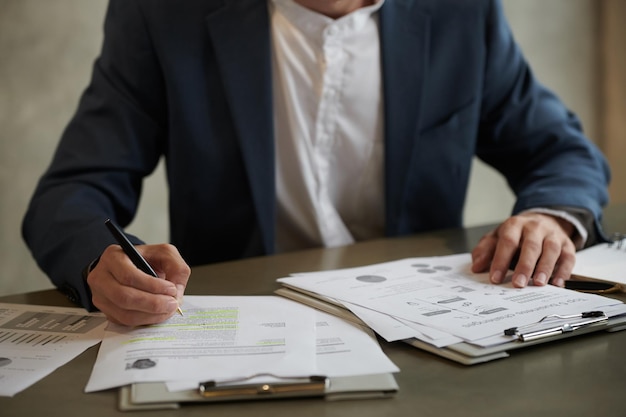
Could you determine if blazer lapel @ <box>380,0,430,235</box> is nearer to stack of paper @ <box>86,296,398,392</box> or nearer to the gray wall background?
stack of paper @ <box>86,296,398,392</box>

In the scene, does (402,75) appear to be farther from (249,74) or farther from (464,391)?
(464,391)

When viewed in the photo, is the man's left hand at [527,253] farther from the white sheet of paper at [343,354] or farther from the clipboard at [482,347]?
the white sheet of paper at [343,354]

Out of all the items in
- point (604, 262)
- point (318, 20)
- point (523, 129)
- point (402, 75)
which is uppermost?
point (318, 20)

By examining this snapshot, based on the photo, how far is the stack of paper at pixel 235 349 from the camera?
29.6 inches

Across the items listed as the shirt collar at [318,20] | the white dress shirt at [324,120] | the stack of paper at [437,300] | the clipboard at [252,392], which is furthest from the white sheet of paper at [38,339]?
the shirt collar at [318,20]

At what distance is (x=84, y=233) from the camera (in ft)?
3.66

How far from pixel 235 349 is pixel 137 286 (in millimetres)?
161

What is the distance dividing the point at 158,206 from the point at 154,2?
1099 millimetres

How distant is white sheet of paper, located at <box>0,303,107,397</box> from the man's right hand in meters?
0.04

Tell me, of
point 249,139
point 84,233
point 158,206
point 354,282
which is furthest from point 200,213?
point 158,206

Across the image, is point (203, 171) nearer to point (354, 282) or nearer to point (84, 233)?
point (84, 233)

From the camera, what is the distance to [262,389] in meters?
0.72

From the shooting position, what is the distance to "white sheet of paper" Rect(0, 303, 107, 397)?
0.80 m

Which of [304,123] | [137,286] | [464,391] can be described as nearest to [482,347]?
[464,391]
